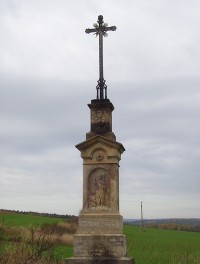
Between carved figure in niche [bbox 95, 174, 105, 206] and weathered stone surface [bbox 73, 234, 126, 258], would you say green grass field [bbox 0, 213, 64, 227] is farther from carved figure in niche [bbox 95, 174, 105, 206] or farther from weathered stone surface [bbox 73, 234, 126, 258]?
weathered stone surface [bbox 73, 234, 126, 258]

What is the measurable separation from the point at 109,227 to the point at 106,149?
81.0 inches

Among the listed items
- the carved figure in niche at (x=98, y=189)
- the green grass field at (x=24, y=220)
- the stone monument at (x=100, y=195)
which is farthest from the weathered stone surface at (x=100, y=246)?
the green grass field at (x=24, y=220)

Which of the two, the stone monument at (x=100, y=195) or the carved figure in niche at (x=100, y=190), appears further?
the carved figure in niche at (x=100, y=190)

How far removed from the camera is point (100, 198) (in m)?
11.7

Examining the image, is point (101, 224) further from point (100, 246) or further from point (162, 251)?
point (162, 251)

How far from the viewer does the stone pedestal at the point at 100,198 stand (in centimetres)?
1109

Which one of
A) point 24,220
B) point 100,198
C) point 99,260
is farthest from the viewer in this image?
point 24,220

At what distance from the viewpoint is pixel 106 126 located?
12086 millimetres

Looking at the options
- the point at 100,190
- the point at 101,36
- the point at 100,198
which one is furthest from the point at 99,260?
the point at 101,36

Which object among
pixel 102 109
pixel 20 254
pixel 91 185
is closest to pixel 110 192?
pixel 91 185

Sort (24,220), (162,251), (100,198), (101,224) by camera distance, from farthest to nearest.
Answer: (24,220), (162,251), (100,198), (101,224)

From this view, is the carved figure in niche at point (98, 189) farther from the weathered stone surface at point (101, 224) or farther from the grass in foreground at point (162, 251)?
the grass in foreground at point (162, 251)

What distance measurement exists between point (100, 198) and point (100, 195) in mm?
79

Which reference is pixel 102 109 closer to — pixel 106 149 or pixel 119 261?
pixel 106 149
